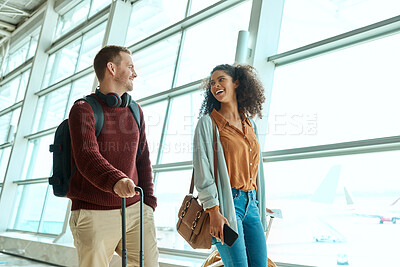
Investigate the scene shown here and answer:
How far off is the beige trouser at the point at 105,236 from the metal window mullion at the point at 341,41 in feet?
8.45

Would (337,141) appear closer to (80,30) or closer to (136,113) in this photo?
(136,113)

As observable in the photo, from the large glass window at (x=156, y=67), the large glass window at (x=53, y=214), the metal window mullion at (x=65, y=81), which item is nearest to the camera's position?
the large glass window at (x=156, y=67)

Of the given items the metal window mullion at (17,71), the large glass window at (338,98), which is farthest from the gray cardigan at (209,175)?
the metal window mullion at (17,71)

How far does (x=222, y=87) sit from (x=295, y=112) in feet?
Result: 5.60

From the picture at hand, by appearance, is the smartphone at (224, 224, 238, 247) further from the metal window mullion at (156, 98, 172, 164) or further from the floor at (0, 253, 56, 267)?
the floor at (0, 253, 56, 267)

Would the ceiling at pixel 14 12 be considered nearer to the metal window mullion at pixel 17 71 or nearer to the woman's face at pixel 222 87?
the metal window mullion at pixel 17 71

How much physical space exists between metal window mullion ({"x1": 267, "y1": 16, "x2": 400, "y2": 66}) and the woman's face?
1763 millimetres

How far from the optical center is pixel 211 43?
17.1 ft

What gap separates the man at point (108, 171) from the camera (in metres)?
1.74

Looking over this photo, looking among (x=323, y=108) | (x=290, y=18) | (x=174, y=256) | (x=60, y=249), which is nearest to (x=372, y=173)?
(x=323, y=108)

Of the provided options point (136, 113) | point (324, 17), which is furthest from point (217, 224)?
point (324, 17)

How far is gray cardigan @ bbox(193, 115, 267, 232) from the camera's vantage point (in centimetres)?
185

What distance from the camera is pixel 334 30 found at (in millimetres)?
3842

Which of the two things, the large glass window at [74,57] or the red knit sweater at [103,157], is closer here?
the red knit sweater at [103,157]
